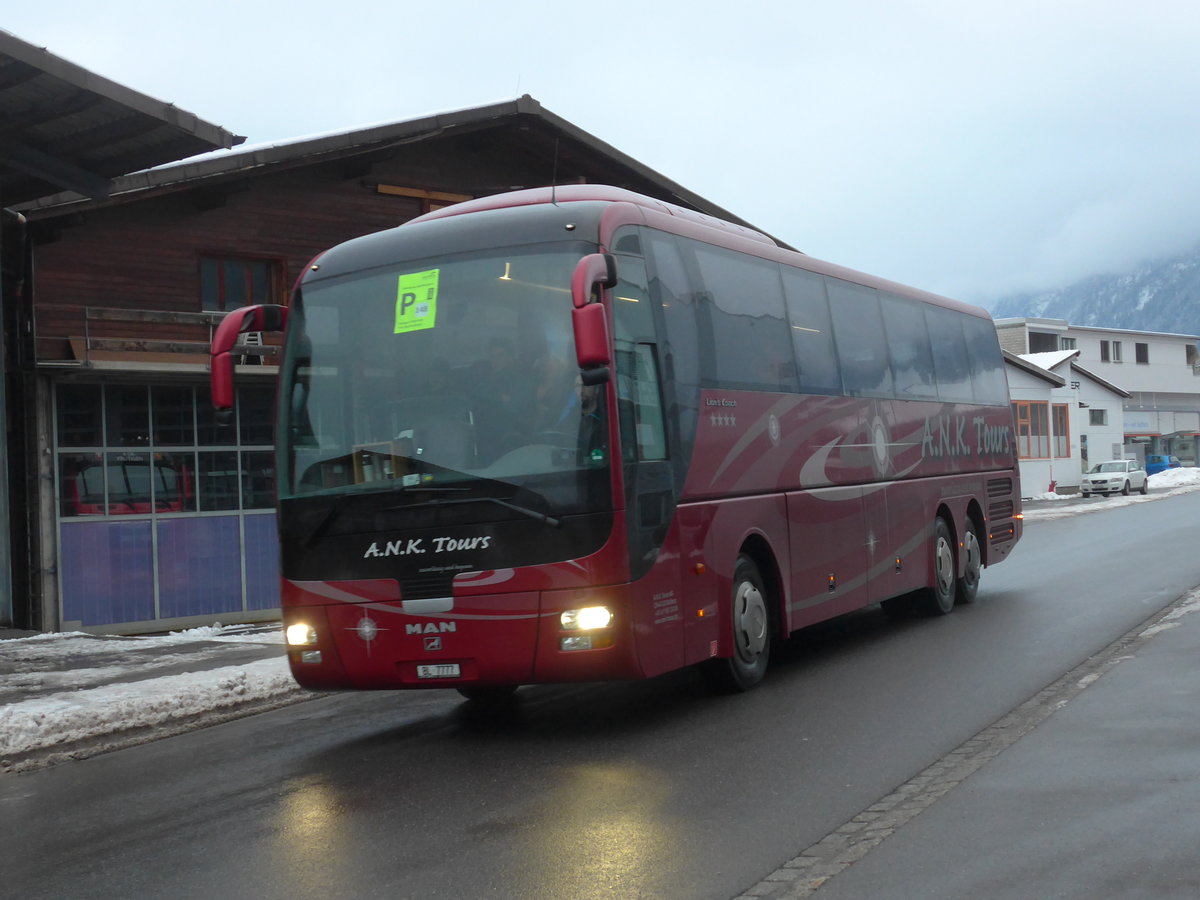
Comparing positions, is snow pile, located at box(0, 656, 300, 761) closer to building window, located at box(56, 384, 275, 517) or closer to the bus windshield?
the bus windshield

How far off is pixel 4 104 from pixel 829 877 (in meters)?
12.5

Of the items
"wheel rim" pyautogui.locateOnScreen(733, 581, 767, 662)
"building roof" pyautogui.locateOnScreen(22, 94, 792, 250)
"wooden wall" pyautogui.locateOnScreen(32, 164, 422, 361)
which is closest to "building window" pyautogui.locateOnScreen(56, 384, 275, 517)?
"wooden wall" pyautogui.locateOnScreen(32, 164, 422, 361)

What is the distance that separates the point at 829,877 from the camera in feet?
16.6

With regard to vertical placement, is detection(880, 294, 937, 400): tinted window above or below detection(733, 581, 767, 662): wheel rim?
above

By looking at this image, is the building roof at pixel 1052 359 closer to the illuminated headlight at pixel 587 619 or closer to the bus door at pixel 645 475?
the bus door at pixel 645 475

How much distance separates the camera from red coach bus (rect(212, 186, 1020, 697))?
7.90 m

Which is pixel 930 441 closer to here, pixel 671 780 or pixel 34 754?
pixel 671 780

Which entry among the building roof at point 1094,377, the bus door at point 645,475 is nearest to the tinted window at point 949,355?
the bus door at point 645,475

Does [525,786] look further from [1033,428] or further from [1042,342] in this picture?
[1042,342]

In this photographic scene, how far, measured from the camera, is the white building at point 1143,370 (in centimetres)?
8150

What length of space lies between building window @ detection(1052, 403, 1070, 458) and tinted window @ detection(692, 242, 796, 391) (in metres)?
57.2

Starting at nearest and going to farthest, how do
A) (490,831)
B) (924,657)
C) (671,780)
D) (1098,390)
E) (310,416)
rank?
(490,831) < (671,780) < (310,416) < (924,657) < (1098,390)

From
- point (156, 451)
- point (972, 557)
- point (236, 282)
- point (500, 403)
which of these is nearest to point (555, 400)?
point (500, 403)

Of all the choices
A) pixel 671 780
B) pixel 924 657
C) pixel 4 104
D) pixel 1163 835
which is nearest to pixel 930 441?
pixel 924 657
